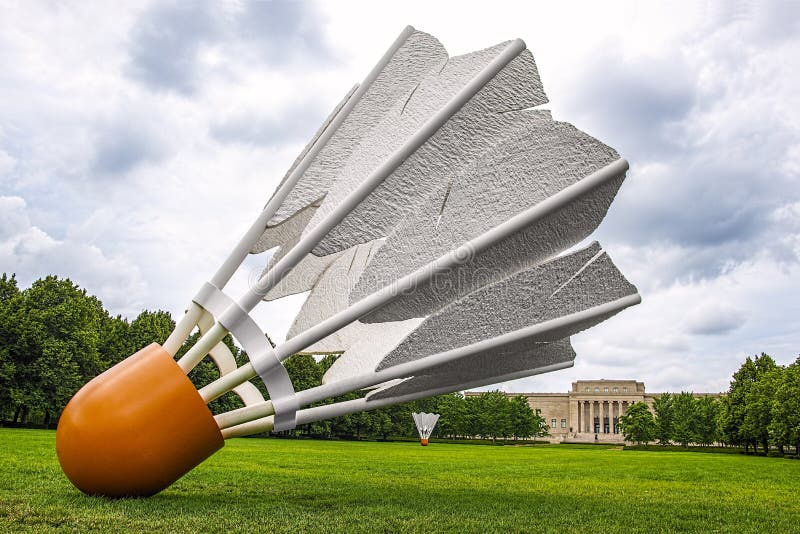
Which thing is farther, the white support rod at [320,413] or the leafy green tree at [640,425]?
the leafy green tree at [640,425]

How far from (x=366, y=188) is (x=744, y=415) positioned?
109 ft

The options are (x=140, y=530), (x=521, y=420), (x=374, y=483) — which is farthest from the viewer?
(x=521, y=420)

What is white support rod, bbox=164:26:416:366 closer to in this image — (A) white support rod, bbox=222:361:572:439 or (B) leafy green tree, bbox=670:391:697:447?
(A) white support rod, bbox=222:361:572:439

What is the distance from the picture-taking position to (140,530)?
394 centimetres

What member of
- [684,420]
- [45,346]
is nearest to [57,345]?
[45,346]

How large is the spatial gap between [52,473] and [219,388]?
3.90m

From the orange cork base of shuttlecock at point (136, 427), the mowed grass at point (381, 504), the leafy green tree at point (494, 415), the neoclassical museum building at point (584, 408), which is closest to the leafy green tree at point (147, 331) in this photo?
the mowed grass at point (381, 504)

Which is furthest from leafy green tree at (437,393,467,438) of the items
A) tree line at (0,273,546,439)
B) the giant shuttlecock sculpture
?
the giant shuttlecock sculpture

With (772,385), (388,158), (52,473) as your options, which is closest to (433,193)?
(388,158)

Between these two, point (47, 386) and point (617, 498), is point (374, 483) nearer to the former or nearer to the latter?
point (617, 498)

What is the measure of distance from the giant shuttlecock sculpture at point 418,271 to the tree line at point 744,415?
973 inches

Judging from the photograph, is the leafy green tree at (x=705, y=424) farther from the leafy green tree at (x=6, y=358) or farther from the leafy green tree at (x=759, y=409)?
the leafy green tree at (x=6, y=358)

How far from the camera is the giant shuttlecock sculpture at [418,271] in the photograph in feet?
14.6

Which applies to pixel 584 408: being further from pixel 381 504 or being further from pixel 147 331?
pixel 381 504
